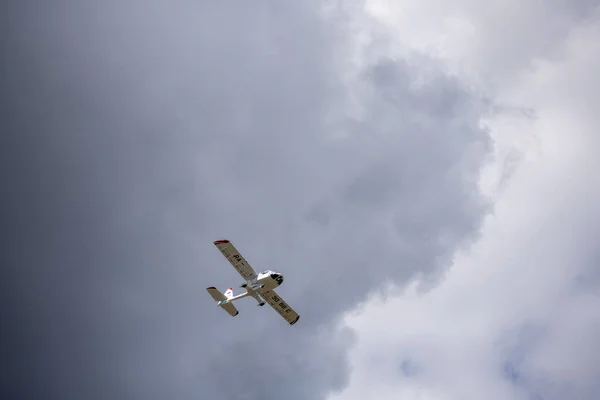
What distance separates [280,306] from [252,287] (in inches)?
482

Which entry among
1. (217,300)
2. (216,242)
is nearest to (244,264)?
(216,242)

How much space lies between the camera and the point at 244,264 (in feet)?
476

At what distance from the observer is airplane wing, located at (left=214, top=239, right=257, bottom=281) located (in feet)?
466

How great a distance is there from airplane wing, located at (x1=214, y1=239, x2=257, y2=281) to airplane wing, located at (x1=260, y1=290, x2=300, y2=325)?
6421 millimetres

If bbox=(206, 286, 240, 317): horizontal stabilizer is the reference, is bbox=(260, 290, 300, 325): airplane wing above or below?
above

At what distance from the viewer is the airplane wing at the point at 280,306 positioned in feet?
500

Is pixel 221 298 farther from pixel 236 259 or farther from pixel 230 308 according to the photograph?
pixel 236 259

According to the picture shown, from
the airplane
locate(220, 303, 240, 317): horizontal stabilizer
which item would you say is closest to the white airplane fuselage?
the airplane

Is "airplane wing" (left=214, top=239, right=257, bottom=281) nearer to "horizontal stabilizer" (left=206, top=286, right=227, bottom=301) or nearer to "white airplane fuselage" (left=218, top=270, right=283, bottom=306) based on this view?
"white airplane fuselage" (left=218, top=270, right=283, bottom=306)

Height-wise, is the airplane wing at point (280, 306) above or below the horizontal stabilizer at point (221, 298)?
above

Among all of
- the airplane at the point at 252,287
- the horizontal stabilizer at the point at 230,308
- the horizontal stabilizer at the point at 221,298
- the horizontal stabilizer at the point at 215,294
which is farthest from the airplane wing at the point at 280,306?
the horizontal stabilizer at the point at 215,294

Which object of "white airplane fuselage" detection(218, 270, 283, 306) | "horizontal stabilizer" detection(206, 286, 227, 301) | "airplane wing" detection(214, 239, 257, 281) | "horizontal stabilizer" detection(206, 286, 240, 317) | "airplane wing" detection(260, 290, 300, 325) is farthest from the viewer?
"horizontal stabilizer" detection(206, 286, 240, 317)

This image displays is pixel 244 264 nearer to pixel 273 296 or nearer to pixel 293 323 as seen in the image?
pixel 273 296

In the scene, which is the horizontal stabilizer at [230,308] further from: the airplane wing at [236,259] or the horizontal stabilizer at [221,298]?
the airplane wing at [236,259]
